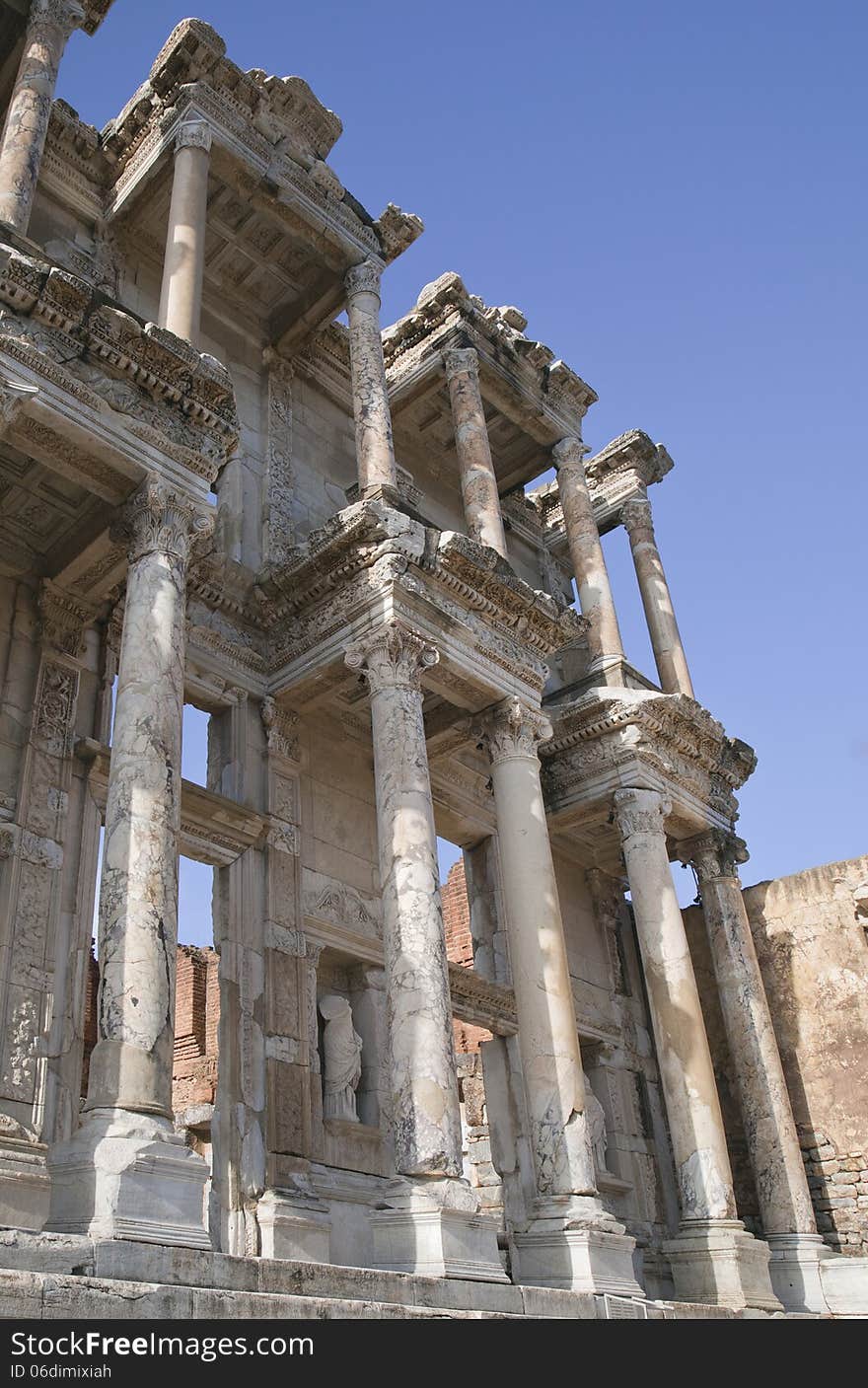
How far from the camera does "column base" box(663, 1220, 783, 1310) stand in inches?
532

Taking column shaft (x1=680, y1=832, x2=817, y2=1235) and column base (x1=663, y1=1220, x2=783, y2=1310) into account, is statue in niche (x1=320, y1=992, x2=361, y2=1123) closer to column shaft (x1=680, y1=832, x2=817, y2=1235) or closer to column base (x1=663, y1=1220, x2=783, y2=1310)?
column base (x1=663, y1=1220, x2=783, y2=1310)

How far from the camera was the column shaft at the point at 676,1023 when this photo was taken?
47.0ft

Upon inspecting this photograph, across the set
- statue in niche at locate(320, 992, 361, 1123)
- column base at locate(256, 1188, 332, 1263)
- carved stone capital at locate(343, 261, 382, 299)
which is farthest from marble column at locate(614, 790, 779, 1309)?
carved stone capital at locate(343, 261, 382, 299)

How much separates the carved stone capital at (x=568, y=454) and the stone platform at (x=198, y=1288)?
13.5m

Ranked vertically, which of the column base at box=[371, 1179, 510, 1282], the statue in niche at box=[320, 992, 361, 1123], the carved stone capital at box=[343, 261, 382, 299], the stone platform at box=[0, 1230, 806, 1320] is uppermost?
the carved stone capital at box=[343, 261, 382, 299]

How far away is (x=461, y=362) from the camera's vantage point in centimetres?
1789

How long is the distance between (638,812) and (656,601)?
5089mm

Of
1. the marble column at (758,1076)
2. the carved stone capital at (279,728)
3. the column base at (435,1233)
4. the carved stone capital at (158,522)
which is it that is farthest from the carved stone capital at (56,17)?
the marble column at (758,1076)

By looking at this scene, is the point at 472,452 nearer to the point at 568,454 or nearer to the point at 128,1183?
the point at 568,454

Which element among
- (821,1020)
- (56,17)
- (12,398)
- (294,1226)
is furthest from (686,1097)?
(56,17)

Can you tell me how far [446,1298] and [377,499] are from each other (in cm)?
813

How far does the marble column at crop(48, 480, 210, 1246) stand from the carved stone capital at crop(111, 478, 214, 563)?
0.04 feet
